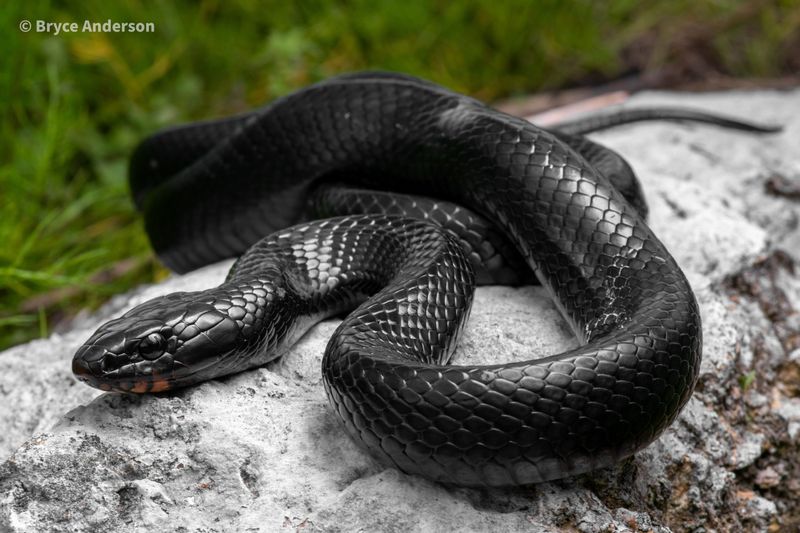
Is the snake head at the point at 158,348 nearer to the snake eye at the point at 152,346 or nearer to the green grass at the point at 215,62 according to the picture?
the snake eye at the point at 152,346

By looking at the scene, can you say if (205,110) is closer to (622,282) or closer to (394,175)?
(394,175)

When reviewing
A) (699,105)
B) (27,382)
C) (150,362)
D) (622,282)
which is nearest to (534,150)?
(622,282)

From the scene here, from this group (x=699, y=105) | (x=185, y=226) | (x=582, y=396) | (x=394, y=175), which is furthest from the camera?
(x=699, y=105)

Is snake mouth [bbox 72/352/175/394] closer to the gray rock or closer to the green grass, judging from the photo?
the gray rock

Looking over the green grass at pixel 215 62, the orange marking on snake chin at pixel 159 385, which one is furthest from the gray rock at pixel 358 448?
the green grass at pixel 215 62

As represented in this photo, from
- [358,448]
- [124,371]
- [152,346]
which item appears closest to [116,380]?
[124,371]

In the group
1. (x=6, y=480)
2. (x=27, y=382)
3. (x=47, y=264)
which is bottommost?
(x=47, y=264)

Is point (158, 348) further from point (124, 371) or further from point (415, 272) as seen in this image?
point (415, 272)
